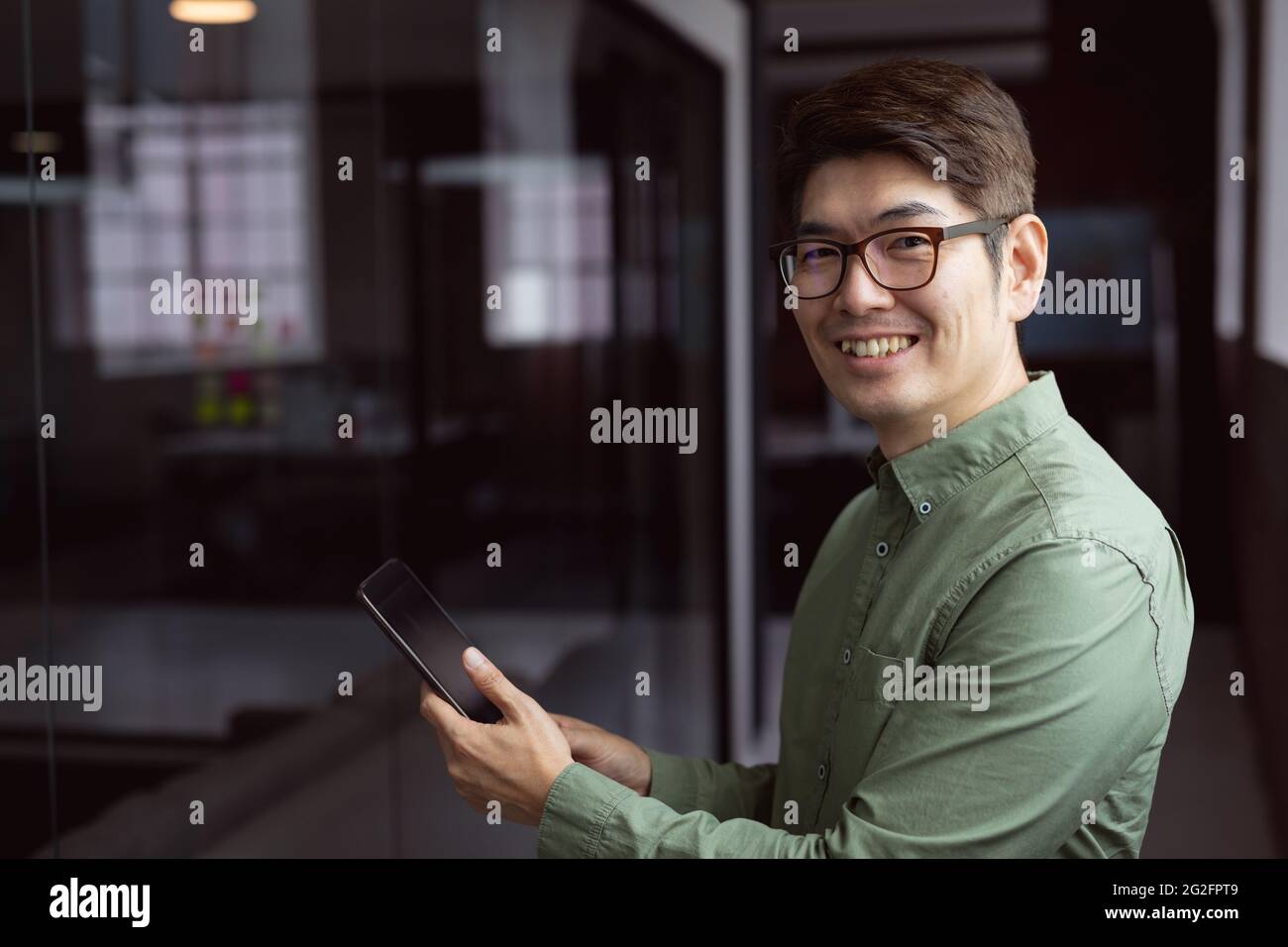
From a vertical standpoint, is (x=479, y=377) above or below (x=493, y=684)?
above

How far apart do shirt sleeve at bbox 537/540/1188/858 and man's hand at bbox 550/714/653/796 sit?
0.32 meters

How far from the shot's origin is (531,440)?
2887 mm

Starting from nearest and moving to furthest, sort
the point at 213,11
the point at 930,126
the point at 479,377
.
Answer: the point at 930,126
the point at 213,11
the point at 479,377

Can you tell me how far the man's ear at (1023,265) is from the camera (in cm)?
107

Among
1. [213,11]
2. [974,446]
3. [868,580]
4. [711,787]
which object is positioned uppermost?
[213,11]

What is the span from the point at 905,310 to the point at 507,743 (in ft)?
1.61

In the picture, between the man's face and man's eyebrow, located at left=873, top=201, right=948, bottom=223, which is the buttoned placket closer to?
the man's face

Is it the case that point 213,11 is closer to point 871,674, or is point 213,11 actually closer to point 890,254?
point 890,254

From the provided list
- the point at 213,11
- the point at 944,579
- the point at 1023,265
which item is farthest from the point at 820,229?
the point at 213,11

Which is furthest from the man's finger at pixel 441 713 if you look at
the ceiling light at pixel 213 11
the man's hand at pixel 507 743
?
the ceiling light at pixel 213 11

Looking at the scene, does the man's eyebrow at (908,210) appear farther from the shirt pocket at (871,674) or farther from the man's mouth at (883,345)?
the shirt pocket at (871,674)

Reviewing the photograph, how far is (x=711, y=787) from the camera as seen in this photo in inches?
51.0
